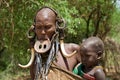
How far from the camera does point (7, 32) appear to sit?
10922 mm

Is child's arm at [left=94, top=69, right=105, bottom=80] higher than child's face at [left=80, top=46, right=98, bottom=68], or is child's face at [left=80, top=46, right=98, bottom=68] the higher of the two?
child's face at [left=80, top=46, right=98, bottom=68]

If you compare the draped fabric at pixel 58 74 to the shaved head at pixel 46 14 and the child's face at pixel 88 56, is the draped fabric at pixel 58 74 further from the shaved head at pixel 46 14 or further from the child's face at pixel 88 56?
the shaved head at pixel 46 14

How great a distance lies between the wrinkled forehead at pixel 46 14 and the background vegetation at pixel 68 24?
21.6ft

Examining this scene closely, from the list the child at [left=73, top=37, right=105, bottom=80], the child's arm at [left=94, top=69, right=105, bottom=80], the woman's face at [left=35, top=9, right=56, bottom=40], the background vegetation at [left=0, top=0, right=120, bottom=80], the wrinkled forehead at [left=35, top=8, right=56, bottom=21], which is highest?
the wrinkled forehead at [left=35, top=8, right=56, bottom=21]

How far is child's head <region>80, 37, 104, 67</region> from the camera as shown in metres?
2.85

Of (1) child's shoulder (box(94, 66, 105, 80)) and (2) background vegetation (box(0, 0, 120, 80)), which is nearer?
(1) child's shoulder (box(94, 66, 105, 80))

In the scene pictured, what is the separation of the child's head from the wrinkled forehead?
0.31 m

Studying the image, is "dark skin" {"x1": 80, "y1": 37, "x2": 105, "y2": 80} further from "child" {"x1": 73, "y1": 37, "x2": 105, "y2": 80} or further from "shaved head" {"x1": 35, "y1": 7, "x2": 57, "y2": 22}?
"shaved head" {"x1": 35, "y1": 7, "x2": 57, "y2": 22}

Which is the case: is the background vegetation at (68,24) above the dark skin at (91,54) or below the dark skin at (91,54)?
below

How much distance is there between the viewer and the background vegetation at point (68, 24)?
10.4m

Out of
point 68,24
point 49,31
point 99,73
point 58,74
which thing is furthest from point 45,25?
point 68,24

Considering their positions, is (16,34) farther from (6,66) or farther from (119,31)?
(119,31)

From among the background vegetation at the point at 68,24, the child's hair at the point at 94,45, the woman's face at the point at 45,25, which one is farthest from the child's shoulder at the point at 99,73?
the background vegetation at the point at 68,24

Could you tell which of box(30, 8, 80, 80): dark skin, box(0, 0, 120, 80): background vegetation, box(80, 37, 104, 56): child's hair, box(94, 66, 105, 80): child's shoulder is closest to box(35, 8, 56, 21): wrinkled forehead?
box(30, 8, 80, 80): dark skin
